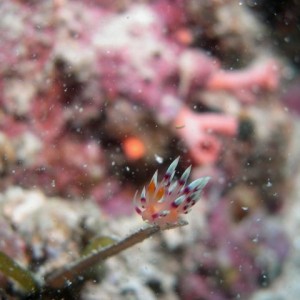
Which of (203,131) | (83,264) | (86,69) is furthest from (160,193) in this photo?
(203,131)

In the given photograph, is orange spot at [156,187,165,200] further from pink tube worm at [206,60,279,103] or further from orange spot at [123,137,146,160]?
pink tube worm at [206,60,279,103]

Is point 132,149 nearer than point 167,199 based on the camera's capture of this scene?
No

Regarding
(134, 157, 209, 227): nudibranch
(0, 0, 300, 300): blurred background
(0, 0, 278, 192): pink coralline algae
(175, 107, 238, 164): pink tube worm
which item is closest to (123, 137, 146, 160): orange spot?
(0, 0, 300, 300): blurred background

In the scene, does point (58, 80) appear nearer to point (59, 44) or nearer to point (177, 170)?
point (59, 44)

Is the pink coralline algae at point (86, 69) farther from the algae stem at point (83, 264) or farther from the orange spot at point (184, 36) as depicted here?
the algae stem at point (83, 264)

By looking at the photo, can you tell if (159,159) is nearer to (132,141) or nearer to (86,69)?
(132,141)

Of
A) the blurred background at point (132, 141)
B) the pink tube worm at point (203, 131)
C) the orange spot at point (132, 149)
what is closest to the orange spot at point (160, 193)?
the blurred background at point (132, 141)
